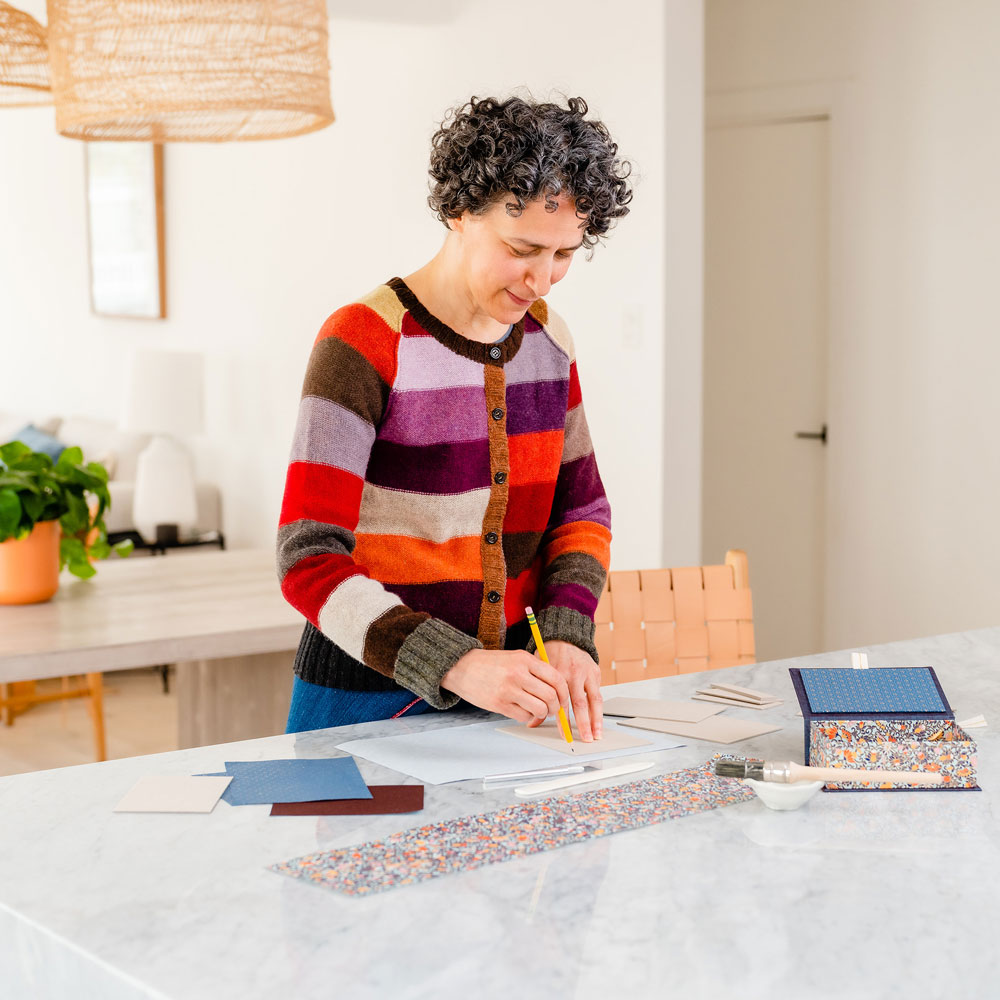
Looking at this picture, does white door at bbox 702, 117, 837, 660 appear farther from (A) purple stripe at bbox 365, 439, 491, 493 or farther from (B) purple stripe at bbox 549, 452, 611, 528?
(A) purple stripe at bbox 365, 439, 491, 493

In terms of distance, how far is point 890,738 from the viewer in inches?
47.2

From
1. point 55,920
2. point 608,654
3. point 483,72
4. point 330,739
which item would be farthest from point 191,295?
point 55,920

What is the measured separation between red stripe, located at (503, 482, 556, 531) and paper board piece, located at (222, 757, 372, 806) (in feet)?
1.30

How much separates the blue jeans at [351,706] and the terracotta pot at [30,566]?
4.13 ft

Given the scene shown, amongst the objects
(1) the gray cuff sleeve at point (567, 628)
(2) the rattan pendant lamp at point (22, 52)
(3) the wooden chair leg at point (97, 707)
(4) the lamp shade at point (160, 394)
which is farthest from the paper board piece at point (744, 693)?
(4) the lamp shade at point (160, 394)

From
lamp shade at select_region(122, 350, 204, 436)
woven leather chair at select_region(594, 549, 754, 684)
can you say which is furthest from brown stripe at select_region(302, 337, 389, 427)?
lamp shade at select_region(122, 350, 204, 436)

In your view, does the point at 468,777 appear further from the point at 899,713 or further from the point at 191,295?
the point at 191,295

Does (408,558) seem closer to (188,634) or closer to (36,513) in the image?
(188,634)

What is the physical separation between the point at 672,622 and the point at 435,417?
0.67m

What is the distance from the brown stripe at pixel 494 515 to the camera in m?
1.50

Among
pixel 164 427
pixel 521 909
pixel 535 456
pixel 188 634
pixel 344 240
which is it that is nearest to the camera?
pixel 521 909

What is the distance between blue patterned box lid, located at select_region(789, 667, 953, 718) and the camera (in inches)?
48.1

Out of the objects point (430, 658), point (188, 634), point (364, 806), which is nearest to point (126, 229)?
point (188, 634)

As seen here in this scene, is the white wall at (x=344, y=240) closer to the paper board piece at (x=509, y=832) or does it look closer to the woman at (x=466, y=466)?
the woman at (x=466, y=466)
